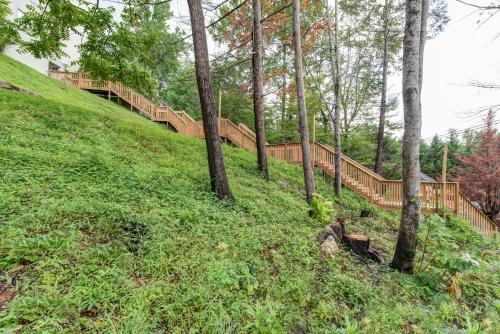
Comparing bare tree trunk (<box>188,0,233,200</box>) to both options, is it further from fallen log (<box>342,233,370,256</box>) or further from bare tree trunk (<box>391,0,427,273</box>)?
bare tree trunk (<box>391,0,427,273</box>)

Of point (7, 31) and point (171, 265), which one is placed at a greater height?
point (7, 31)

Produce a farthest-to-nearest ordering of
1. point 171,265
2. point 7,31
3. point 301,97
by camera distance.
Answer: point 301,97
point 7,31
point 171,265

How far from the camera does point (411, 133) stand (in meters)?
3.65

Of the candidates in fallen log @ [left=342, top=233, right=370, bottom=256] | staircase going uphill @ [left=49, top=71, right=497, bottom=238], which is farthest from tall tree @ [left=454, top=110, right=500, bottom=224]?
fallen log @ [left=342, top=233, right=370, bottom=256]

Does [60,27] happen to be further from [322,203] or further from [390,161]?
[390,161]

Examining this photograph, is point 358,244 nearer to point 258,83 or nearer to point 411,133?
point 411,133

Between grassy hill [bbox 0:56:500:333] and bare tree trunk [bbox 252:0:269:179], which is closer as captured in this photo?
grassy hill [bbox 0:56:500:333]

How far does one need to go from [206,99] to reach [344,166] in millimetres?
7000

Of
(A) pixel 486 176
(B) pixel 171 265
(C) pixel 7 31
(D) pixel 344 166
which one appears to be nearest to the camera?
(B) pixel 171 265

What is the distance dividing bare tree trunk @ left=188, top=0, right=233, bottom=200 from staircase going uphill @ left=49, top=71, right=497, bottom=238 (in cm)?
352

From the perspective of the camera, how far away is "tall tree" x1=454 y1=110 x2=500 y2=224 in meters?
12.4

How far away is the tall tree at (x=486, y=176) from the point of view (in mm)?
12422

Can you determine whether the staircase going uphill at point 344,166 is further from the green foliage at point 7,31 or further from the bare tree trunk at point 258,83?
the bare tree trunk at point 258,83

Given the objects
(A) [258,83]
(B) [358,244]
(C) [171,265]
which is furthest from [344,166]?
(C) [171,265]
